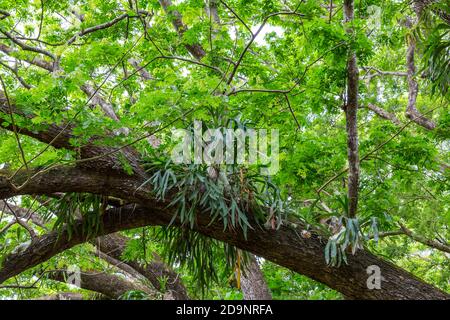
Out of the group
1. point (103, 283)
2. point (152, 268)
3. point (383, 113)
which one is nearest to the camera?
point (103, 283)

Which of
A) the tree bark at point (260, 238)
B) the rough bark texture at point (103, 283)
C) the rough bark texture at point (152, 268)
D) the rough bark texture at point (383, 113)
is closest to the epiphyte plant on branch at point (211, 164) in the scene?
the tree bark at point (260, 238)

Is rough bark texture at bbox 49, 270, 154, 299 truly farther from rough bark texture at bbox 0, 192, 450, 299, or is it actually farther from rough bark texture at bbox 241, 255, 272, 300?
rough bark texture at bbox 0, 192, 450, 299

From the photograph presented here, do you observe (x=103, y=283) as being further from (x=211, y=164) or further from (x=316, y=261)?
(x=316, y=261)

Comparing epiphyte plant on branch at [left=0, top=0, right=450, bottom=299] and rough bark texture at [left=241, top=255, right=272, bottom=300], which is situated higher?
epiphyte plant on branch at [left=0, top=0, right=450, bottom=299]

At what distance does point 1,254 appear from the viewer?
455 centimetres

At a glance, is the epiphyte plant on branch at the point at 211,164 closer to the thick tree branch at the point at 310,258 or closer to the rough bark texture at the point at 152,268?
the thick tree branch at the point at 310,258

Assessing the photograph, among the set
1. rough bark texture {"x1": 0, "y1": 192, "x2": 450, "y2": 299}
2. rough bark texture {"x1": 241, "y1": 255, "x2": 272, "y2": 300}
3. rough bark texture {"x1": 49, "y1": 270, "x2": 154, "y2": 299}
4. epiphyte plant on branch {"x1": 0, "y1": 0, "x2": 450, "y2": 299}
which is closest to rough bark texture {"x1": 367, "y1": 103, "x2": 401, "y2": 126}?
epiphyte plant on branch {"x1": 0, "y1": 0, "x2": 450, "y2": 299}

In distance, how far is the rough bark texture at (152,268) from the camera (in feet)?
21.1

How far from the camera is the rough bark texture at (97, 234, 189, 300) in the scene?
644cm

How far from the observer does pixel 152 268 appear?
22.3 feet

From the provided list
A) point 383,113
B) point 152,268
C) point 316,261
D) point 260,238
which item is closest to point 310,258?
point 316,261

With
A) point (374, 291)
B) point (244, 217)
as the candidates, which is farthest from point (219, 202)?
point (374, 291)

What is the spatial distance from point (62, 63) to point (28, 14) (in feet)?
7.91
